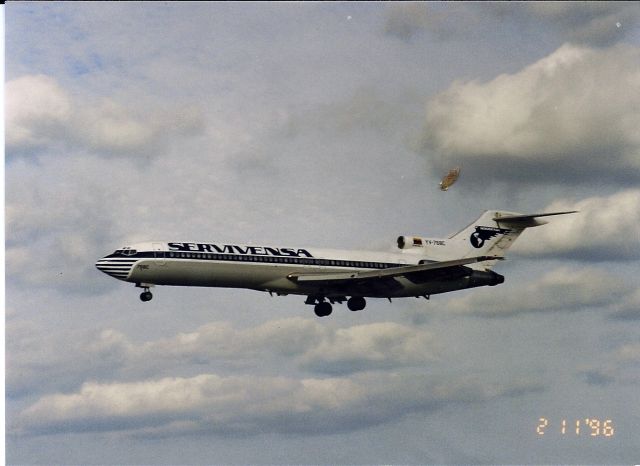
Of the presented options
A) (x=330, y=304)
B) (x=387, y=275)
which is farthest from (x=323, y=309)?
(x=387, y=275)

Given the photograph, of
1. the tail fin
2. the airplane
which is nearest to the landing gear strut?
the airplane

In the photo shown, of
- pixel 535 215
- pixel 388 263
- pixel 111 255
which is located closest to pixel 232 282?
pixel 111 255

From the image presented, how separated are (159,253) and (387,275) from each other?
55.0 ft

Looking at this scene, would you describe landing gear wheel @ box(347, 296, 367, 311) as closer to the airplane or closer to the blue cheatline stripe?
the airplane

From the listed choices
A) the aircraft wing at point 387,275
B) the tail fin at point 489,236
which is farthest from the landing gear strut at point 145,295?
the tail fin at point 489,236

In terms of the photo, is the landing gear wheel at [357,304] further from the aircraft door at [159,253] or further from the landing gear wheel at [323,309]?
the aircraft door at [159,253]

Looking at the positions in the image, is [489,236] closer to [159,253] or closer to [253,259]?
[253,259]

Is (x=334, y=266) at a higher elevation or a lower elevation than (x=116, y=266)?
higher

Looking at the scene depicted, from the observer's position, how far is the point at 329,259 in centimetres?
7356

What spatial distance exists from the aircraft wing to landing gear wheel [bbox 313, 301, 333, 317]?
12.4 feet

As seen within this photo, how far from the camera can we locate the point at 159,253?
217 ft

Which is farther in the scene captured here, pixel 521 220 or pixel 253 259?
pixel 521 220

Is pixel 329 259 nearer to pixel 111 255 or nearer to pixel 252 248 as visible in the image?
pixel 252 248

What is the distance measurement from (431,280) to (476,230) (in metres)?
8.66
